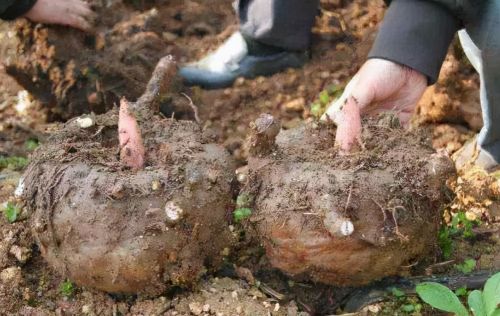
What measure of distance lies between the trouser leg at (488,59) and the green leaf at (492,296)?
1023 mm

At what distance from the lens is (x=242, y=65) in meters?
3.37

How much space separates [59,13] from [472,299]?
95.5 inches

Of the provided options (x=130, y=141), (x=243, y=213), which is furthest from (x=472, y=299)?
(x=130, y=141)

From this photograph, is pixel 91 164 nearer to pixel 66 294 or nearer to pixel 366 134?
pixel 66 294

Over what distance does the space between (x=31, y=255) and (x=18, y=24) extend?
1556 millimetres

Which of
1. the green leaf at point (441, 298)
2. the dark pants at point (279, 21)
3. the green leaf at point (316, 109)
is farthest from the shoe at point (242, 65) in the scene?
the green leaf at point (441, 298)

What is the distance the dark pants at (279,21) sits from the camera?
Answer: 10.5 feet

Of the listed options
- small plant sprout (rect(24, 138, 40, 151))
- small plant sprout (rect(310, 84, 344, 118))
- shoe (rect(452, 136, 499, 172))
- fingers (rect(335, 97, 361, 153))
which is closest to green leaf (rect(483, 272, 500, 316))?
fingers (rect(335, 97, 361, 153))

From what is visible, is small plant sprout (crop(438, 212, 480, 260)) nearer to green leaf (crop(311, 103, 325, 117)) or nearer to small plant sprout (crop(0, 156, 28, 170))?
green leaf (crop(311, 103, 325, 117))

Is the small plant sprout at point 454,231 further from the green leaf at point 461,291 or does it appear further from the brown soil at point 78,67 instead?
the brown soil at point 78,67

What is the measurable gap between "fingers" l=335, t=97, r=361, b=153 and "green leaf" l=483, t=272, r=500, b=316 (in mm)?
567

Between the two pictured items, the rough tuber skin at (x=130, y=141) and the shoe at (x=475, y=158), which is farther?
the shoe at (x=475, y=158)

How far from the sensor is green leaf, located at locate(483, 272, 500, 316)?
1.53 m

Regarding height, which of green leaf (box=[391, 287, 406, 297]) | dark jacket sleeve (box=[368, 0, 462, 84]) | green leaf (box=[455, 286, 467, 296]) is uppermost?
dark jacket sleeve (box=[368, 0, 462, 84])
